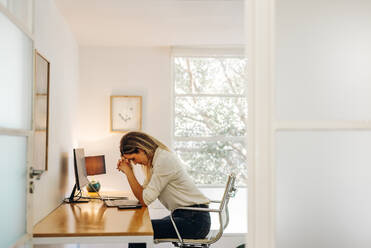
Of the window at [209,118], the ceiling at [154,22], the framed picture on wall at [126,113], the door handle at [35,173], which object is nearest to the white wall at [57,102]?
the ceiling at [154,22]

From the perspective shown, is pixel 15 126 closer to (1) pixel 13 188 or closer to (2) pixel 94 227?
(1) pixel 13 188

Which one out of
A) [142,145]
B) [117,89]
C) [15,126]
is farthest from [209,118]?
[15,126]

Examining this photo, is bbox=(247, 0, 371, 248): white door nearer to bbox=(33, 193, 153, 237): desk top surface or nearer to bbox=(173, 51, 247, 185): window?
bbox=(33, 193, 153, 237): desk top surface

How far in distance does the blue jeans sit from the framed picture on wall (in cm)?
177

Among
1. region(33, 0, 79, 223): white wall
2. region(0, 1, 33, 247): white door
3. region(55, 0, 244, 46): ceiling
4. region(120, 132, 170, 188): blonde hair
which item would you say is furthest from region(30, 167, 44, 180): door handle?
region(55, 0, 244, 46): ceiling

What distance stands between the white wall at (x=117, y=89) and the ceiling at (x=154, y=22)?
0.51ft

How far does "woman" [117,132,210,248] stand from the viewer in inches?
131

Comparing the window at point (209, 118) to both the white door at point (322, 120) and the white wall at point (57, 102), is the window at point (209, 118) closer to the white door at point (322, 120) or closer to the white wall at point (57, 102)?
the white wall at point (57, 102)

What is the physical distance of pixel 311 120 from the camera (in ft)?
4.25

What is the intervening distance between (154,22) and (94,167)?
5.11ft

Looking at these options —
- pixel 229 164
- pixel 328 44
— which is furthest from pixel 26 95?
pixel 229 164

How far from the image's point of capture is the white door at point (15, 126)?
1672 millimetres

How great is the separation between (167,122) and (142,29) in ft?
3.88

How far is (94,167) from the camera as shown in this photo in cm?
441
